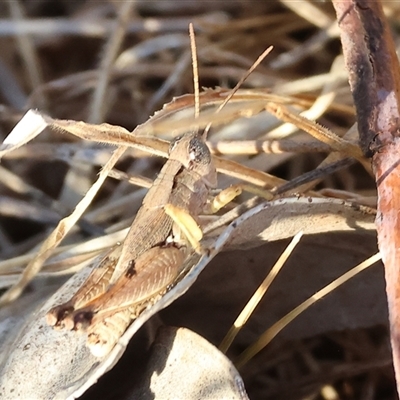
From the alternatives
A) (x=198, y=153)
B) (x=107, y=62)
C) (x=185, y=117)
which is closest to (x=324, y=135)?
(x=198, y=153)

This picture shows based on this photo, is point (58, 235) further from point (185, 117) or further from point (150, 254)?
point (185, 117)

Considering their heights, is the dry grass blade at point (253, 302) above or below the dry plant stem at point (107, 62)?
below

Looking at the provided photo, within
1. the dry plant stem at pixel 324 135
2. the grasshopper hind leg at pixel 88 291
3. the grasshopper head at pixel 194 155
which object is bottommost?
the grasshopper hind leg at pixel 88 291

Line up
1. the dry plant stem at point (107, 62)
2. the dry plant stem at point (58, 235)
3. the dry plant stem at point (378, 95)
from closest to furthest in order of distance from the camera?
1. the dry plant stem at point (378, 95)
2. the dry plant stem at point (58, 235)
3. the dry plant stem at point (107, 62)

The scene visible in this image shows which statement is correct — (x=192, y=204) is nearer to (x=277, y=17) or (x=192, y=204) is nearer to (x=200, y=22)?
(x=200, y=22)

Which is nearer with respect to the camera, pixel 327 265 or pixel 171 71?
pixel 327 265

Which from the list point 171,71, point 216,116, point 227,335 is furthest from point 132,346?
point 171,71

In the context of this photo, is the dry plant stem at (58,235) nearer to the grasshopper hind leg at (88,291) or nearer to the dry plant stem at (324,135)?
the grasshopper hind leg at (88,291)

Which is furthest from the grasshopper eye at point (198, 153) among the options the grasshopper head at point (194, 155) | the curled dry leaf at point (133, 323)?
the curled dry leaf at point (133, 323)
